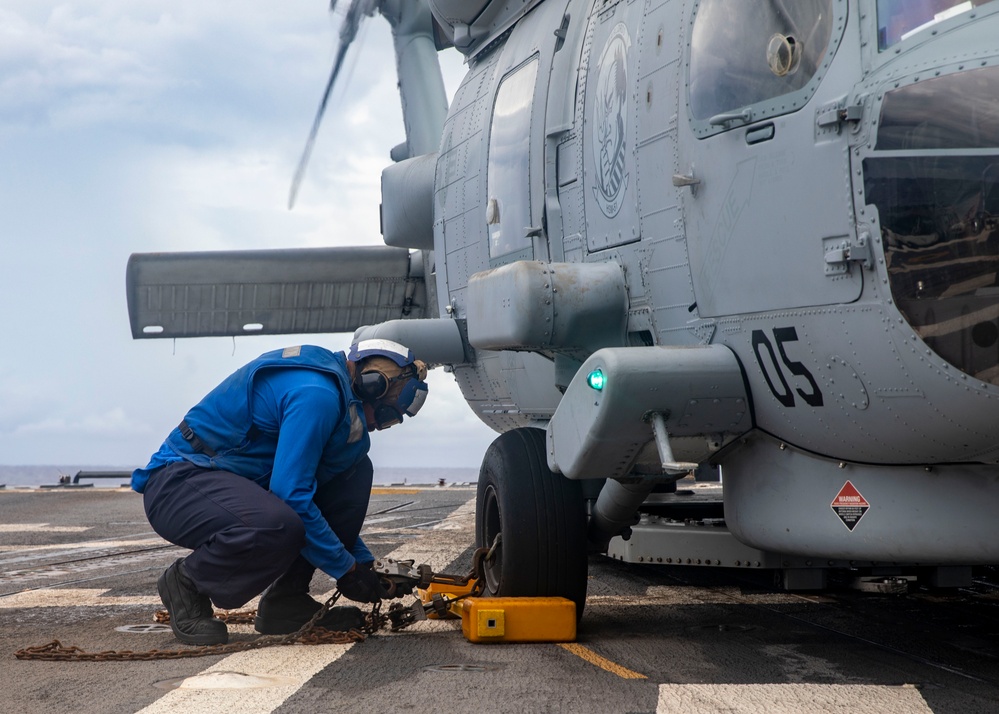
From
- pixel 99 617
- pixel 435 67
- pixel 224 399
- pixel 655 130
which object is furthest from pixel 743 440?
pixel 435 67

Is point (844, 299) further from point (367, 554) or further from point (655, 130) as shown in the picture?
point (367, 554)

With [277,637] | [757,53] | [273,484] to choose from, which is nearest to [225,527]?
[273,484]

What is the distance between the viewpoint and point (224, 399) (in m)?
4.68

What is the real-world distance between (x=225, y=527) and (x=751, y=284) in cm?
228

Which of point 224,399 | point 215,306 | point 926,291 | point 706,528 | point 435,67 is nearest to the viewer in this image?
point 926,291

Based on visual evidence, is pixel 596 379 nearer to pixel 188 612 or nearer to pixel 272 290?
pixel 188 612

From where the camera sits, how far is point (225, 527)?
4.45 m

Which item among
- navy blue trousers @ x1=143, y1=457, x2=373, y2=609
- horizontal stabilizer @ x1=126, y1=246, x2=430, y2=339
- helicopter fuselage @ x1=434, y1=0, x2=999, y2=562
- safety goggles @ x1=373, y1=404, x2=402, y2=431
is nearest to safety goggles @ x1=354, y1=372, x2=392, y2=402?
safety goggles @ x1=373, y1=404, x2=402, y2=431

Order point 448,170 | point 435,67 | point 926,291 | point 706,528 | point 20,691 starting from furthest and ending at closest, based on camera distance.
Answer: point 435,67 < point 448,170 < point 706,528 < point 20,691 < point 926,291

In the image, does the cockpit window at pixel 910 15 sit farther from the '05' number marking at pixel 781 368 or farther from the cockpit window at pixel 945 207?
the '05' number marking at pixel 781 368

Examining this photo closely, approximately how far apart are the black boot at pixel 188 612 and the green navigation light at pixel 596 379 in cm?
186

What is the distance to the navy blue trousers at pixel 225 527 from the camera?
14.4 feet

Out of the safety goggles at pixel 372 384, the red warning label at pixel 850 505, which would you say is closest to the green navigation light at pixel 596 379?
the red warning label at pixel 850 505

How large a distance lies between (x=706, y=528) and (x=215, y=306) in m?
6.56
